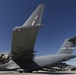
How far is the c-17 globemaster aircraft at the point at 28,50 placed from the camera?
73.4ft

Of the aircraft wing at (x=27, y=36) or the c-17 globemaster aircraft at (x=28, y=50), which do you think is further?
the c-17 globemaster aircraft at (x=28, y=50)

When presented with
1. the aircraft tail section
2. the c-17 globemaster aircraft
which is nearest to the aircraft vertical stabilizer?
the c-17 globemaster aircraft

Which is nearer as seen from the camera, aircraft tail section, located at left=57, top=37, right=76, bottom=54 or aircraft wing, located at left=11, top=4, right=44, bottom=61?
aircraft wing, located at left=11, top=4, right=44, bottom=61

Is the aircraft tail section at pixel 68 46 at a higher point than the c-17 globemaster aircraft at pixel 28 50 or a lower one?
higher

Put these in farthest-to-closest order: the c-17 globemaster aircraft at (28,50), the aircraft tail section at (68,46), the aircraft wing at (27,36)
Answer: the aircraft tail section at (68,46) < the c-17 globemaster aircraft at (28,50) < the aircraft wing at (27,36)

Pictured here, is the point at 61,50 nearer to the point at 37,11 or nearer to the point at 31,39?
the point at 31,39

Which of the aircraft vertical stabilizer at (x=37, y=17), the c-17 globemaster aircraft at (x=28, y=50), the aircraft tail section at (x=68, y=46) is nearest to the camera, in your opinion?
the aircraft vertical stabilizer at (x=37, y=17)

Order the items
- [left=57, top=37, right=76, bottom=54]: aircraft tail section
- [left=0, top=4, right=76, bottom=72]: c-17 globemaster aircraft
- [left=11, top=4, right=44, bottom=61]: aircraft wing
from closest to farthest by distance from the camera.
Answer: [left=11, top=4, right=44, bottom=61]: aircraft wing < [left=0, top=4, right=76, bottom=72]: c-17 globemaster aircraft < [left=57, top=37, right=76, bottom=54]: aircraft tail section

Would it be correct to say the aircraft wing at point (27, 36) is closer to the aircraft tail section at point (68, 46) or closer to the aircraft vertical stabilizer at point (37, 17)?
the aircraft vertical stabilizer at point (37, 17)

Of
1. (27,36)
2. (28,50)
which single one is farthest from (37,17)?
(28,50)

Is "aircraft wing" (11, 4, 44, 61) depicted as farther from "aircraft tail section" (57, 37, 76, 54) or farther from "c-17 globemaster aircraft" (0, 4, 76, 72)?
"aircraft tail section" (57, 37, 76, 54)

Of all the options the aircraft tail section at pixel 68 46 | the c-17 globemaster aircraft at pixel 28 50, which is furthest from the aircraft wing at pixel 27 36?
the aircraft tail section at pixel 68 46

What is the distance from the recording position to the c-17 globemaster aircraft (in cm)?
2236

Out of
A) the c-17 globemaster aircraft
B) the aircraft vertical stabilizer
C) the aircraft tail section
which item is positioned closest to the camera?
the aircraft vertical stabilizer
